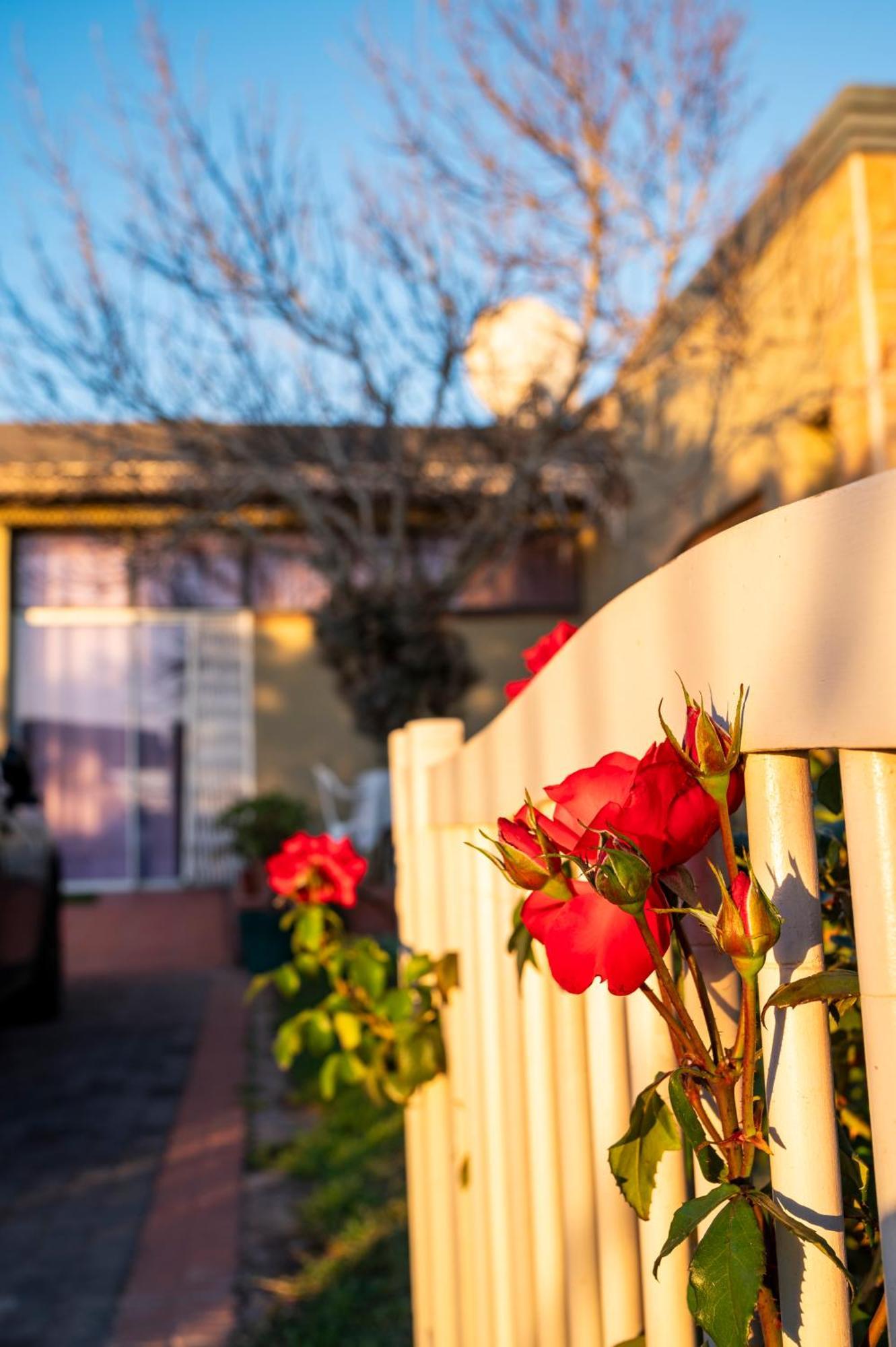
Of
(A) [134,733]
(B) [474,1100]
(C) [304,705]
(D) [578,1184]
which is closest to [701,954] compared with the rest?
(D) [578,1184]

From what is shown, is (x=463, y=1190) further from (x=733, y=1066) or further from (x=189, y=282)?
(x=189, y=282)

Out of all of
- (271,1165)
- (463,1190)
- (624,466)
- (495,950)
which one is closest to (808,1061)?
(495,950)

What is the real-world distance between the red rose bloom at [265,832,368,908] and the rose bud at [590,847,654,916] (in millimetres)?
1494

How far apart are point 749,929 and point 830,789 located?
0.36m

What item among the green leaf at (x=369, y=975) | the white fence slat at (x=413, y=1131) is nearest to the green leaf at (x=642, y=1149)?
the white fence slat at (x=413, y=1131)

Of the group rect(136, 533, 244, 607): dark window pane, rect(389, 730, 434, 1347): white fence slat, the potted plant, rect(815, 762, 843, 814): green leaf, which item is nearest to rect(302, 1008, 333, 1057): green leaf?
rect(389, 730, 434, 1347): white fence slat

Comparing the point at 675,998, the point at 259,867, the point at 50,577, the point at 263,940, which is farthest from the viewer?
the point at 50,577

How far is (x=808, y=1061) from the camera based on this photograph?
65 centimetres

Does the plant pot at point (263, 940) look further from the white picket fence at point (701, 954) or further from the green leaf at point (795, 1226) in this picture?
the green leaf at point (795, 1226)

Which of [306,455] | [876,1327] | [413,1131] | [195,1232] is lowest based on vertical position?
[195,1232]

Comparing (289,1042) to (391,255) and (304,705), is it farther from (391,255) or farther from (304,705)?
(304,705)

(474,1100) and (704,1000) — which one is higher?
(704,1000)

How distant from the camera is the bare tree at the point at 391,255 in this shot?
5.74 metres

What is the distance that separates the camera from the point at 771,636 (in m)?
0.62
